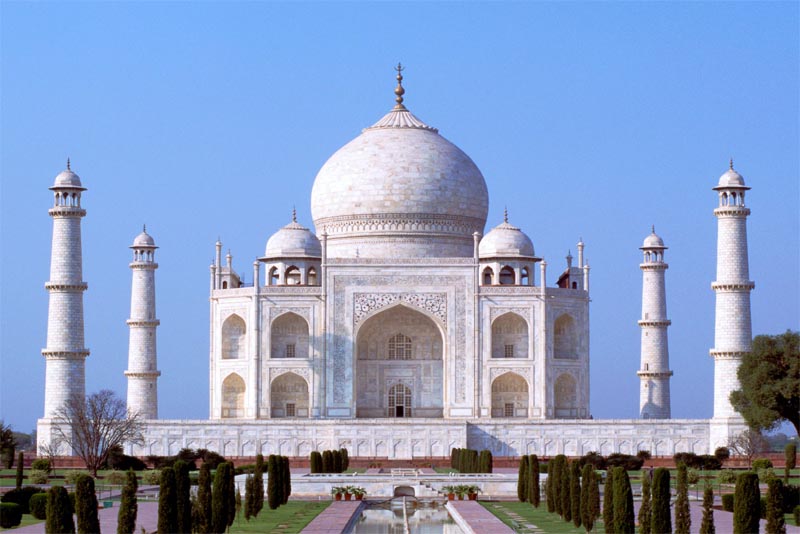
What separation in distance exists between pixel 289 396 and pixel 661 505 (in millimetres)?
20472

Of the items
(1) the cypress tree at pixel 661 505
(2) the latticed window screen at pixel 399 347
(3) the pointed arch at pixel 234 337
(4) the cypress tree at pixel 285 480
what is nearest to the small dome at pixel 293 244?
(3) the pointed arch at pixel 234 337

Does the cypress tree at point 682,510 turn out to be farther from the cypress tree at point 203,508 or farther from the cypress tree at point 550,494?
the cypress tree at point 203,508

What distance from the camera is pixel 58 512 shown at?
14805 millimetres

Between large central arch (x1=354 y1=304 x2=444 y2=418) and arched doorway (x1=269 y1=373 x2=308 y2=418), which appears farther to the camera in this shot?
large central arch (x1=354 y1=304 x2=444 y2=418)

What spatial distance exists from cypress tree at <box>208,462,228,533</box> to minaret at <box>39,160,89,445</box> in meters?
15.7

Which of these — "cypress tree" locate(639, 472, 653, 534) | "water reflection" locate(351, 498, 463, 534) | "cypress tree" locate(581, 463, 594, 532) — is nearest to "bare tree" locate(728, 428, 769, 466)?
"water reflection" locate(351, 498, 463, 534)

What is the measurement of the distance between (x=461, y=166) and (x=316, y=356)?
6738mm

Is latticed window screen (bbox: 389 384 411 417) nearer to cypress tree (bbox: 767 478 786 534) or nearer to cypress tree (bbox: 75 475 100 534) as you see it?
cypress tree (bbox: 767 478 786 534)

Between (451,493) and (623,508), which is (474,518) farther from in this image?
(451,493)

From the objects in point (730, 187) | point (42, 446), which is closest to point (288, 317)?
point (42, 446)

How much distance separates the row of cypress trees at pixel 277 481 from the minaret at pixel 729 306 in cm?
1330

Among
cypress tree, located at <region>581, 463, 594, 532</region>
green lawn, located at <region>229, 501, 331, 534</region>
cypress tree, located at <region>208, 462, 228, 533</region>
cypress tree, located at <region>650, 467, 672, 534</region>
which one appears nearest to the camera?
cypress tree, located at <region>650, 467, 672, 534</region>

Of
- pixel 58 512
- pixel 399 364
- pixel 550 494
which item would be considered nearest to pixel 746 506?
pixel 550 494

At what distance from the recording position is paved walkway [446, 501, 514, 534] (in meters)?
17.3
